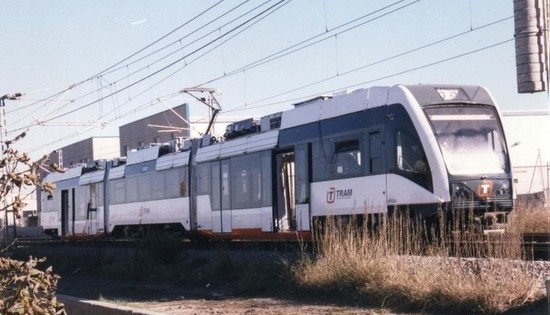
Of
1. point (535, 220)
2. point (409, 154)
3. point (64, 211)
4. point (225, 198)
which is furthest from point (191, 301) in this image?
point (64, 211)

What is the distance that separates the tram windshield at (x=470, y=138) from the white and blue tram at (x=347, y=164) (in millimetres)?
26

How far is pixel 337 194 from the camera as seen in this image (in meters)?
17.7

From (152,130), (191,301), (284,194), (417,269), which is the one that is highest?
(152,130)

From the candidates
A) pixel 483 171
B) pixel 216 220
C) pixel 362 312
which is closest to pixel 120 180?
pixel 216 220

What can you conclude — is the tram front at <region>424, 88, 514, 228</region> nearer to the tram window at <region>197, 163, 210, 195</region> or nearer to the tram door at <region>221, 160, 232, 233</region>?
the tram door at <region>221, 160, 232, 233</region>

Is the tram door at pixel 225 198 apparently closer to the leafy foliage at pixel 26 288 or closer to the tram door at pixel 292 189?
the tram door at pixel 292 189

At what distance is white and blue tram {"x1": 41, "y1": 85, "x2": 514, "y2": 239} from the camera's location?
1574cm

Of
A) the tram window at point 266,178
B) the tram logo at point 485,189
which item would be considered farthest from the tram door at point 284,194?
the tram logo at point 485,189

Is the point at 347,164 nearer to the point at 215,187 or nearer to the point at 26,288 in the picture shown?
the point at 215,187

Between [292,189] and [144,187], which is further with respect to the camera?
[144,187]

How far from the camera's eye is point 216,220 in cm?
2358

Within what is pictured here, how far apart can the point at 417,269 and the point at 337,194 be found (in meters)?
6.29

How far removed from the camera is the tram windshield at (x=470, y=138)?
15.8 m

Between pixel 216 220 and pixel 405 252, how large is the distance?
1105 centimetres
